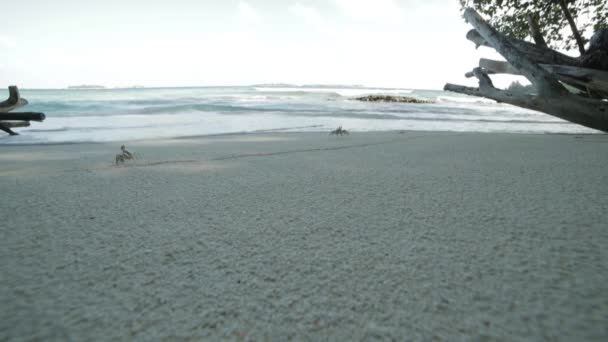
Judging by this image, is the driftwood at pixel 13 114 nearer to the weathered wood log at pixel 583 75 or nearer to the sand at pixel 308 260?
the sand at pixel 308 260

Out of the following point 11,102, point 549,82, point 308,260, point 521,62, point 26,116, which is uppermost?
point 521,62

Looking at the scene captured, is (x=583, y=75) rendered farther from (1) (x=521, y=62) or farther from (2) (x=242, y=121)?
(2) (x=242, y=121)

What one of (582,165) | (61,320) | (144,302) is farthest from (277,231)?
(582,165)

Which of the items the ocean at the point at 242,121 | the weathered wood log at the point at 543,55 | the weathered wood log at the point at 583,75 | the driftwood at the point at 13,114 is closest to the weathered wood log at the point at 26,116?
the driftwood at the point at 13,114

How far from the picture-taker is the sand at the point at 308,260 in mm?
528

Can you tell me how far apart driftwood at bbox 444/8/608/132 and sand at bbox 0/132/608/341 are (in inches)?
18.9

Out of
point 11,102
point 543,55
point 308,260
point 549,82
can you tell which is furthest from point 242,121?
point 308,260

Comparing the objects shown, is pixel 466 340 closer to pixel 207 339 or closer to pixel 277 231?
pixel 207 339

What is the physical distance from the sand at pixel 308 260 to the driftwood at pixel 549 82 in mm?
480

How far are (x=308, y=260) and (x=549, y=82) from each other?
1908 millimetres

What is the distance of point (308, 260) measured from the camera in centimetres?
75

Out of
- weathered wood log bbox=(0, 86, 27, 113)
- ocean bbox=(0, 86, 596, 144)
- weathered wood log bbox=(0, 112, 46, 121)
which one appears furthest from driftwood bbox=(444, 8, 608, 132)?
weathered wood log bbox=(0, 86, 27, 113)

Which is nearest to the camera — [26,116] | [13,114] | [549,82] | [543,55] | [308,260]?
[308,260]

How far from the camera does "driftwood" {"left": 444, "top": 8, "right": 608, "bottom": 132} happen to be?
1.70 metres
